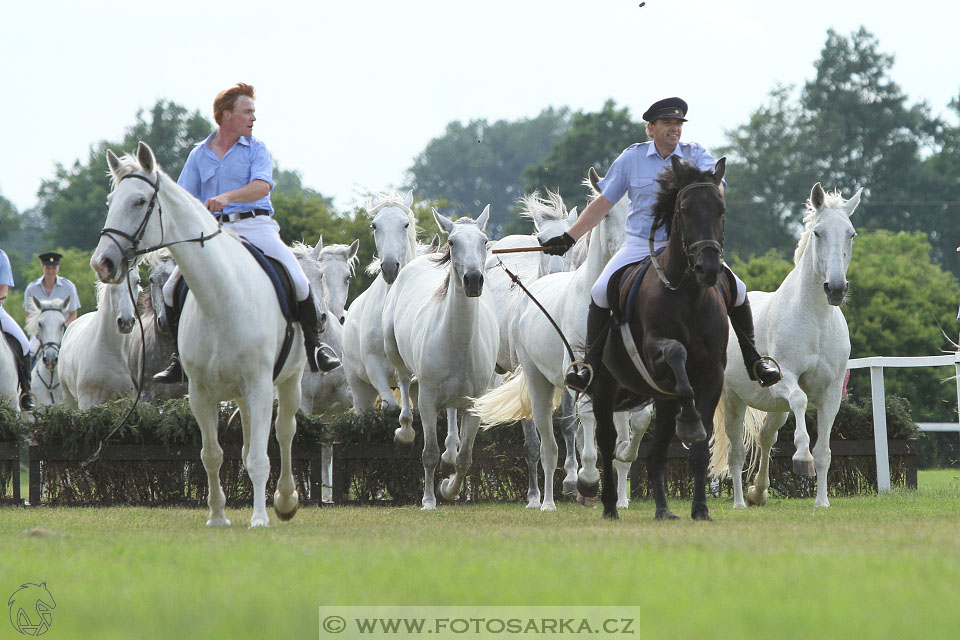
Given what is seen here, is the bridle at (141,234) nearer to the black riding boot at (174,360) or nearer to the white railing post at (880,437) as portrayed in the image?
the black riding boot at (174,360)

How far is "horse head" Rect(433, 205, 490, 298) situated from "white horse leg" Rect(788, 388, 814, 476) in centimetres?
299

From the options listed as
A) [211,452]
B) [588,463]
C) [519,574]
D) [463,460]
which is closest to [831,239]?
[588,463]

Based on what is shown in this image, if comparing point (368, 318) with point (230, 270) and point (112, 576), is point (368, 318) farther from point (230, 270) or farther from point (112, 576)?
point (112, 576)

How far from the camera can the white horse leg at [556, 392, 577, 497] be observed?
496 inches

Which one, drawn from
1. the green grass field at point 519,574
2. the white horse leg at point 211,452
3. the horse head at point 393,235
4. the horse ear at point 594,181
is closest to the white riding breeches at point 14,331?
→ the horse head at point 393,235

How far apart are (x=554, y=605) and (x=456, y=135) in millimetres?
93787

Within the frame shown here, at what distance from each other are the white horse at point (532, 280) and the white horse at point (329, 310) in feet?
7.75

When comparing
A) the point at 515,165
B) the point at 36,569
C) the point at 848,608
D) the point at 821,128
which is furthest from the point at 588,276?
the point at 515,165

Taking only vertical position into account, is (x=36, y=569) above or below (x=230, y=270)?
below

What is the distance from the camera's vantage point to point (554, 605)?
415 centimetres

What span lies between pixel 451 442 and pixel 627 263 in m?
4.17

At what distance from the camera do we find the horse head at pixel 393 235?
1455cm

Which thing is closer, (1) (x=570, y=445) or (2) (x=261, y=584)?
(2) (x=261, y=584)

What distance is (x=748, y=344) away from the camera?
29.7 feet
